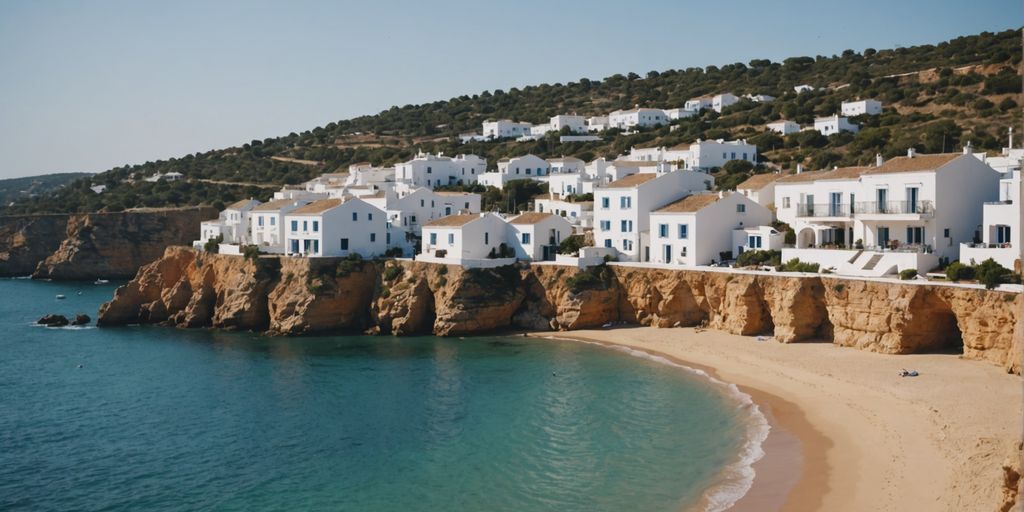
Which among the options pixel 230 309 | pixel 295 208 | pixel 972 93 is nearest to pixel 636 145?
pixel 972 93

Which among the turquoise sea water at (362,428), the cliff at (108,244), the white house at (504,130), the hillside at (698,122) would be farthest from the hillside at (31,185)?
the turquoise sea water at (362,428)

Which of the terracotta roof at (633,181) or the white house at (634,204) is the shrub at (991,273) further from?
the terracotta roof at (633,181)

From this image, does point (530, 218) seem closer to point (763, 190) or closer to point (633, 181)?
point (633, 181)

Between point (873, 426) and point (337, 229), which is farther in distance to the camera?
point (337, 229)

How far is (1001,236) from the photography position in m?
35.0

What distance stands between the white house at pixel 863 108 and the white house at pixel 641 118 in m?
24.2

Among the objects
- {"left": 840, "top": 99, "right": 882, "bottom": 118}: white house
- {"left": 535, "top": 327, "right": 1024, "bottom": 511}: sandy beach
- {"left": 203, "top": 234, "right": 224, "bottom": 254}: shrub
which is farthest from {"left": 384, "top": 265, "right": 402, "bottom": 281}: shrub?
{"left": 840, "top": 99, "right": 882, "bottom": 118}: white house

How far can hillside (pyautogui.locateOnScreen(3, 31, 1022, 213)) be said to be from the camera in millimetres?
73562

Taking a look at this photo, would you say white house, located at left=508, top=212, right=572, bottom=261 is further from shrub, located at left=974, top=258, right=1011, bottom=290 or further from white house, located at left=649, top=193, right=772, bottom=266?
shrub, located at left=974, top=258, right=1011, bottom=290

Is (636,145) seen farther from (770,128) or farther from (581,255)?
(581,255)

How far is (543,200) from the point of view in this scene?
69.1 m

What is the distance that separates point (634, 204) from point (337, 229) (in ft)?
62.4

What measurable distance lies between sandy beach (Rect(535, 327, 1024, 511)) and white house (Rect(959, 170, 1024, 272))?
5.06 m

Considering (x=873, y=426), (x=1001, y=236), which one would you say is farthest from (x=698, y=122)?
(x=873, y=426)
